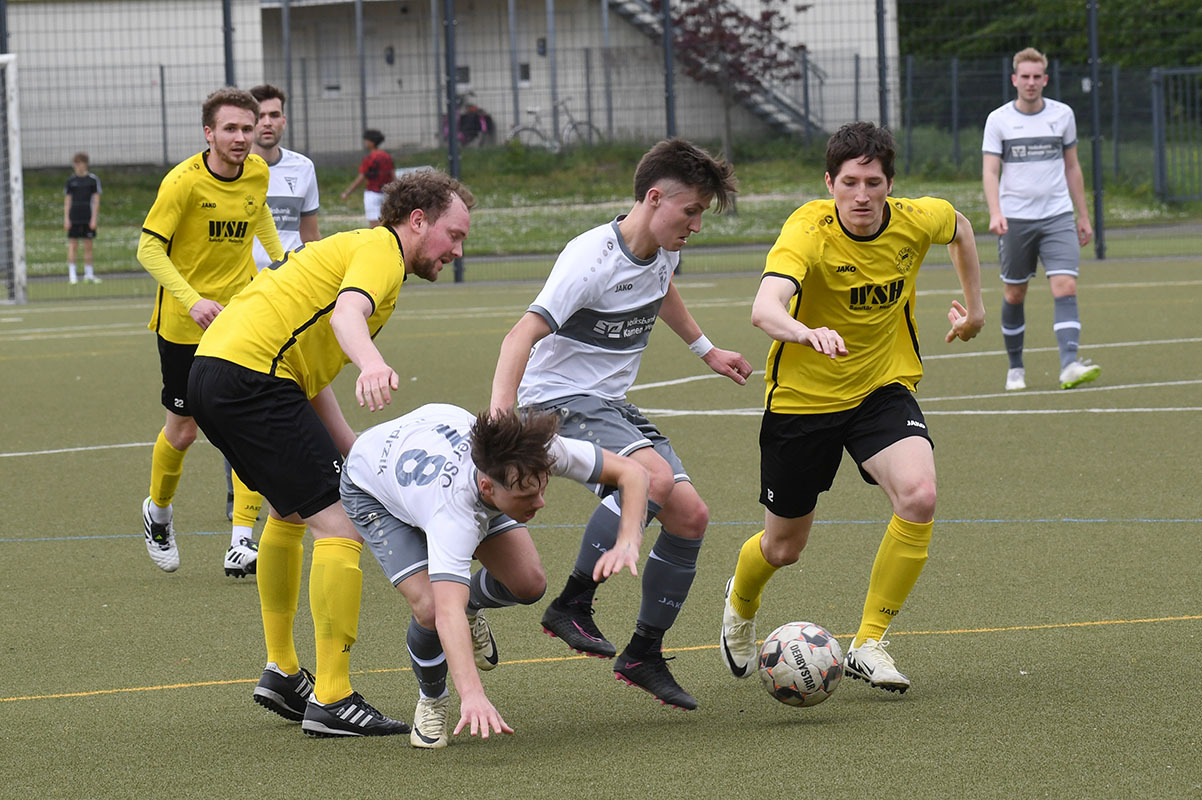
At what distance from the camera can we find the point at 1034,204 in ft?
35.1

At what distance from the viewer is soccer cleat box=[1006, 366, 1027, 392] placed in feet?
35.4

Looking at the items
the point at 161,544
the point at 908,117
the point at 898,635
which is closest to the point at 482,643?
the point at 898,635

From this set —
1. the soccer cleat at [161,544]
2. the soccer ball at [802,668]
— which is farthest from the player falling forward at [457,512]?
the soccer cleat at [161,544]

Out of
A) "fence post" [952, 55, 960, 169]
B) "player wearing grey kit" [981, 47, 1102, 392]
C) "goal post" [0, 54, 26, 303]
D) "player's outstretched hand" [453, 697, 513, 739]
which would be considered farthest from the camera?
"fence post" [952, 55, 960, 169]

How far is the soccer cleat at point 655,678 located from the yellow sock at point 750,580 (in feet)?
1.37

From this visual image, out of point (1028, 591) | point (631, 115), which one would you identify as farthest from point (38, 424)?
point (631, 115)

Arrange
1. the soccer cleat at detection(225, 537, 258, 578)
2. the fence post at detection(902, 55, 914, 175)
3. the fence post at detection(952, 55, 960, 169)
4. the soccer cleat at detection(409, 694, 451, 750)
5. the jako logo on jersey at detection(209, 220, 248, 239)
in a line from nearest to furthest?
the soccer cleat at detection(409, 694, 451, 750), the soccer cleat at detection(225, 537, 258, 578), the jako logo on jersey at detection(209, 220, 248, 239), the fence post at detection(902, 55, 914, 175), the fence post at detection(952, 55, 960, 169)

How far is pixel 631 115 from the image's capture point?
875 inches

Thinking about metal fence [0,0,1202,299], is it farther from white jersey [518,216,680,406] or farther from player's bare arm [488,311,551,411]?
player's bare arm [488,311,551,411]

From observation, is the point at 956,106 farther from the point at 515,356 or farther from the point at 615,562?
the point at 615,562

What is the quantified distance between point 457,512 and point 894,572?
1.46 meters

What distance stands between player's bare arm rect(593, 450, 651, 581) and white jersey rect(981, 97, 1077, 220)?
7107mm

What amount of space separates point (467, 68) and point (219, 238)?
16620 millimetres

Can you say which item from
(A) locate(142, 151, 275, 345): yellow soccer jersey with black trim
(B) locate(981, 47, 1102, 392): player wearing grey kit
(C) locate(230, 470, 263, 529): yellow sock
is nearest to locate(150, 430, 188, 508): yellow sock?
(C) locate(230, 470, 263, 529): yellow sock
